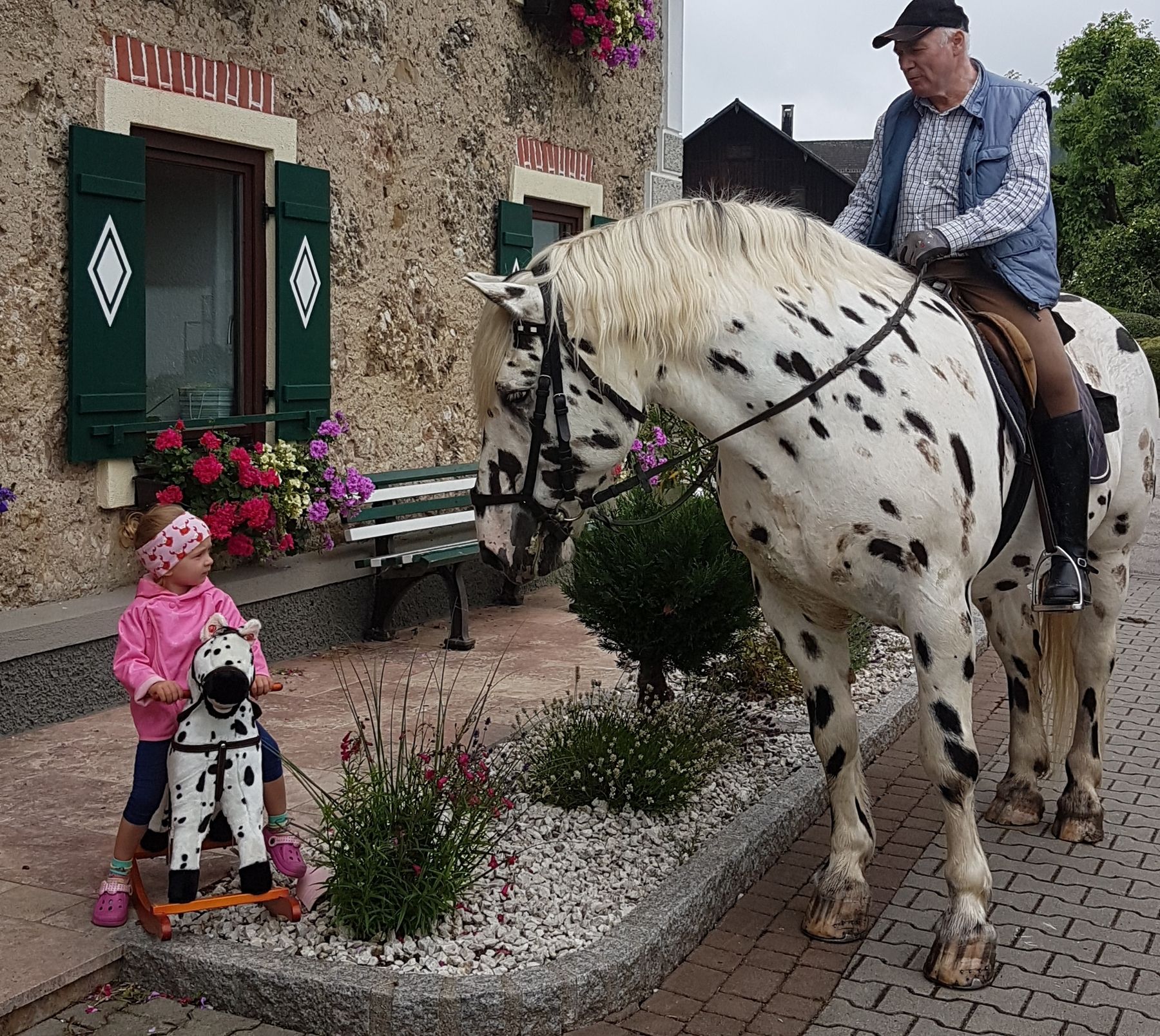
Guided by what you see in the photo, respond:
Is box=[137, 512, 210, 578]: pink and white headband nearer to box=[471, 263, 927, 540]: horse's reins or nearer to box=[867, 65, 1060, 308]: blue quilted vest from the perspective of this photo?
box=[471, 263, 927, 540]: horse's reins

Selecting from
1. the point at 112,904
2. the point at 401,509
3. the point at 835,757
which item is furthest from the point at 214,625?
the point at 401,509

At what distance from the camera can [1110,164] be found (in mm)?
39062

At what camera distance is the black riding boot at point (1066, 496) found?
416 cm

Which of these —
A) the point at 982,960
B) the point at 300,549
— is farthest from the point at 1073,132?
the point at 982,960

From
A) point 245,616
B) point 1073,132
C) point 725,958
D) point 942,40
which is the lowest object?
point 725,958

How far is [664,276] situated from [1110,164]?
3984cm

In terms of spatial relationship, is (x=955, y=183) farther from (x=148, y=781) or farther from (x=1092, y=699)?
(x=148, y=781)

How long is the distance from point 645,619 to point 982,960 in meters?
1.96

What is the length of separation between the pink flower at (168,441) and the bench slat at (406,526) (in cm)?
123

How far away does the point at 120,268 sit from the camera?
6156mm

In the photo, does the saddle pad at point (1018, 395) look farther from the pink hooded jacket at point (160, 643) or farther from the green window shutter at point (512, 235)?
the green window shutter at point (512, 235)

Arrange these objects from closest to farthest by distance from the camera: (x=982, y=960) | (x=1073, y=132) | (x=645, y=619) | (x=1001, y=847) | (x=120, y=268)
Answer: (x=982, y=960)
(x=1001, y=847)
(x=645, y=619)
(x=120, y=268)
(x=1073, y=132)

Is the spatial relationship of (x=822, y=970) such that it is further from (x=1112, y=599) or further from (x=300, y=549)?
(x=300, y=549)

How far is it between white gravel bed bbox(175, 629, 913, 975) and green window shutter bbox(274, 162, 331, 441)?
3281 mm
